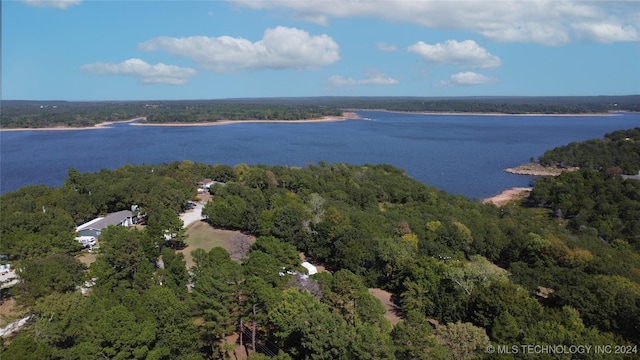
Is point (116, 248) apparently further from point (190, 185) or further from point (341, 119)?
point (341, 119)

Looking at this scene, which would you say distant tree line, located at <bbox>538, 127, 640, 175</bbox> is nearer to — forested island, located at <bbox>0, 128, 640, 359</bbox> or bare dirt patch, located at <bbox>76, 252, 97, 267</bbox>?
forested island, located at <bbox>0, 128, 640, 359</bbox>

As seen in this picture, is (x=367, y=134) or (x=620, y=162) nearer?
(x=620, y=162)

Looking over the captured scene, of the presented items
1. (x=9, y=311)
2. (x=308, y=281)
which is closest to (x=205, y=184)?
(x=9, y=311)

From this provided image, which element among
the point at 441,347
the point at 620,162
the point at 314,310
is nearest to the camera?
the point at 441,347

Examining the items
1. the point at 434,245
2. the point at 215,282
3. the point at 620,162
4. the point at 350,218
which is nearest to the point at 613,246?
the point at 434,245

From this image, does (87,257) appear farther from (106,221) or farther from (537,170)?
(537,170)

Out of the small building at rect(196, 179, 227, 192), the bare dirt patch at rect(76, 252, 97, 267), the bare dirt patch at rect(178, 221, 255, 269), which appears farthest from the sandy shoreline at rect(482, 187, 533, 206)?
the bare dirt patch at rect(76, 252, 97, 267)

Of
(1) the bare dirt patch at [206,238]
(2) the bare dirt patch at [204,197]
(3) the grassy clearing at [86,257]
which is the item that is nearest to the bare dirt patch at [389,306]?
(1) the bare dirt patch at [206,238]
